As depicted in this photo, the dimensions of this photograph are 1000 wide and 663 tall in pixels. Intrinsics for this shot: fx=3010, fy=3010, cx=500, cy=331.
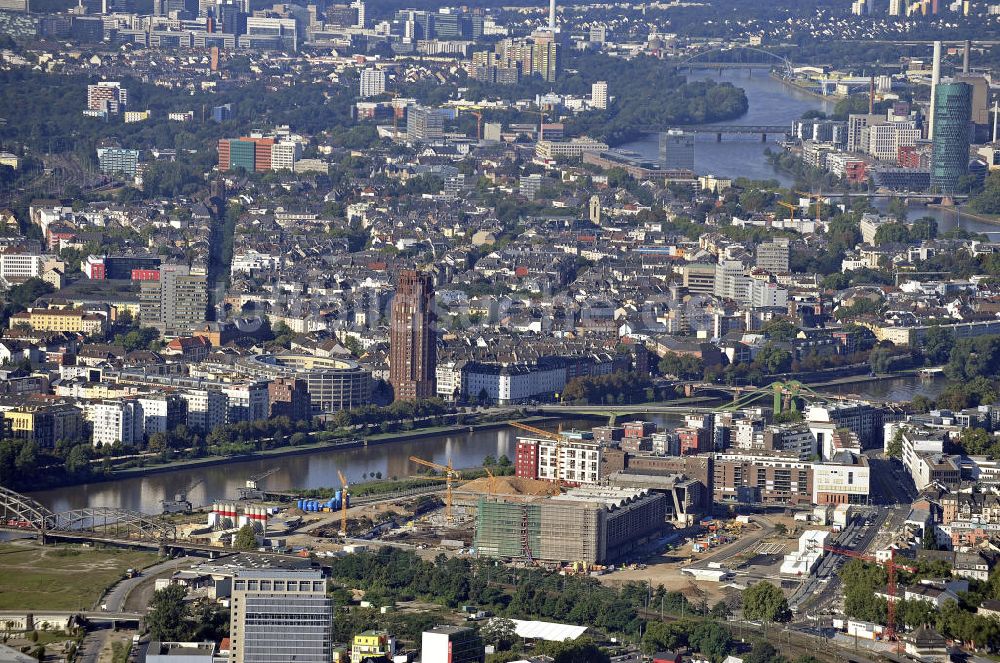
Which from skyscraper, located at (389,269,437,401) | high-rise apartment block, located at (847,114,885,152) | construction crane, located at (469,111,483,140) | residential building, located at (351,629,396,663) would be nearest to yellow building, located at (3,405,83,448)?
skyscraper, located at (389,269,437,401)

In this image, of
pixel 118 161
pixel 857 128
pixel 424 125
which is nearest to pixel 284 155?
pixel 118 161

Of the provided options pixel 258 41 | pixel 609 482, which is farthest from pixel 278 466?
pixel 258 41

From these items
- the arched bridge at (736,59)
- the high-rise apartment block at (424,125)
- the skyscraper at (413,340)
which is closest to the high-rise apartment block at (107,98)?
the high-rise apartment block at (424,125)

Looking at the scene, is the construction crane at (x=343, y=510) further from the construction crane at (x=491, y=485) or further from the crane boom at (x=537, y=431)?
the crane boom at (x=537, y=431)

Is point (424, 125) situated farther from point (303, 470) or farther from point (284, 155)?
point (303, 470)

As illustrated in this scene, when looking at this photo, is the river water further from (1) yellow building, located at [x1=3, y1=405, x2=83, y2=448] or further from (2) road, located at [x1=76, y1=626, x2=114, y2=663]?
(2) road, located at [x1=76, y1=626, x2=114, y2=663]

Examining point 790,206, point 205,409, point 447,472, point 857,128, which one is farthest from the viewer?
point 857,128
